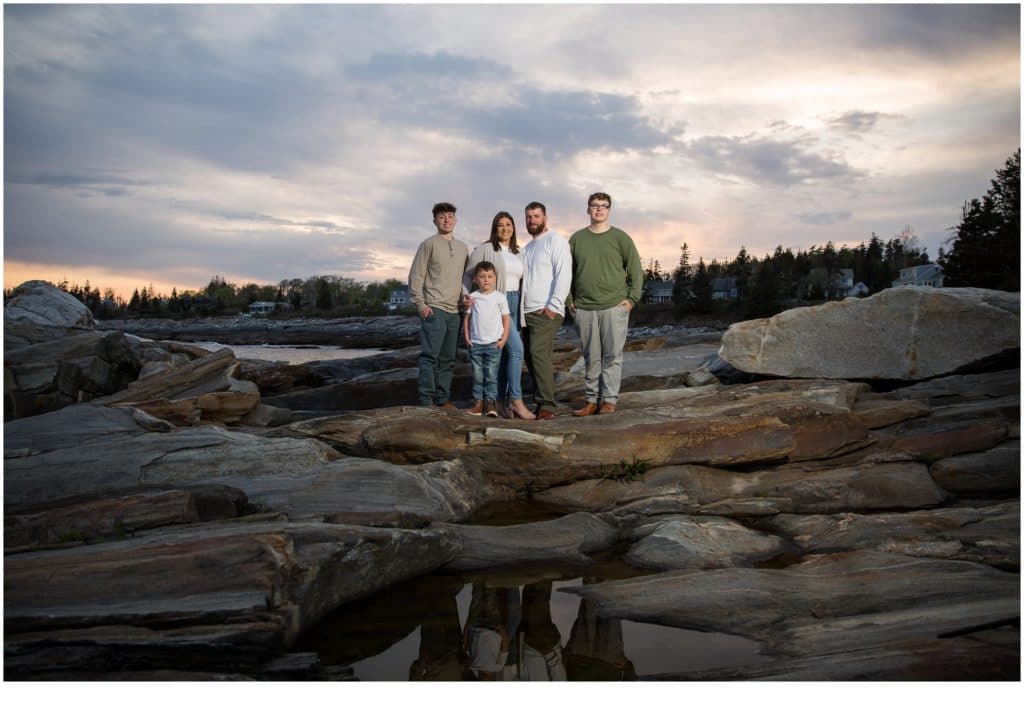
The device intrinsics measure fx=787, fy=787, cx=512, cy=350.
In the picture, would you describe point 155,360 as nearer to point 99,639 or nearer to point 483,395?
point 483,395

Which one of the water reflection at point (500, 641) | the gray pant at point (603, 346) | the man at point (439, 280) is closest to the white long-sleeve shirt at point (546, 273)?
the gray pant at point (603, 346)

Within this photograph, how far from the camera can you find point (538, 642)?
4703mm

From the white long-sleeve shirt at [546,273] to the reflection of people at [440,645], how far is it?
4159mm

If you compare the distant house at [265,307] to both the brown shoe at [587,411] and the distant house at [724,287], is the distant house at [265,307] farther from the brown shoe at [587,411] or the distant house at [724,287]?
the brown shoe at [587,411]

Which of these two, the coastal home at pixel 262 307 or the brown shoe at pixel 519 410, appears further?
the coastal home at pixel 262 307

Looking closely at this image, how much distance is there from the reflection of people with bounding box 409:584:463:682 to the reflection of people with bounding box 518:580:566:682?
1.23ft

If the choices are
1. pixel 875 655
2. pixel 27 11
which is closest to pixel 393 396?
pixel 27 11

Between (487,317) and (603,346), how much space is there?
54.1 inches

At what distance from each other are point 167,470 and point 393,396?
6.60m

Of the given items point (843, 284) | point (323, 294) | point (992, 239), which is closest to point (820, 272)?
point (843, 284)

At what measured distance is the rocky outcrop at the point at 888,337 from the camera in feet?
33.2

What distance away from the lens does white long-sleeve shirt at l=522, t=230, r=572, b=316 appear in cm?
859

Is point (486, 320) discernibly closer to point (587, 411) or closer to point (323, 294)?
point (587, 411)

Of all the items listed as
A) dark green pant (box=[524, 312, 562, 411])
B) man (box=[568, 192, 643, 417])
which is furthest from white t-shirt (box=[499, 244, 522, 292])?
man (box=[568, 192, 643, 417])
